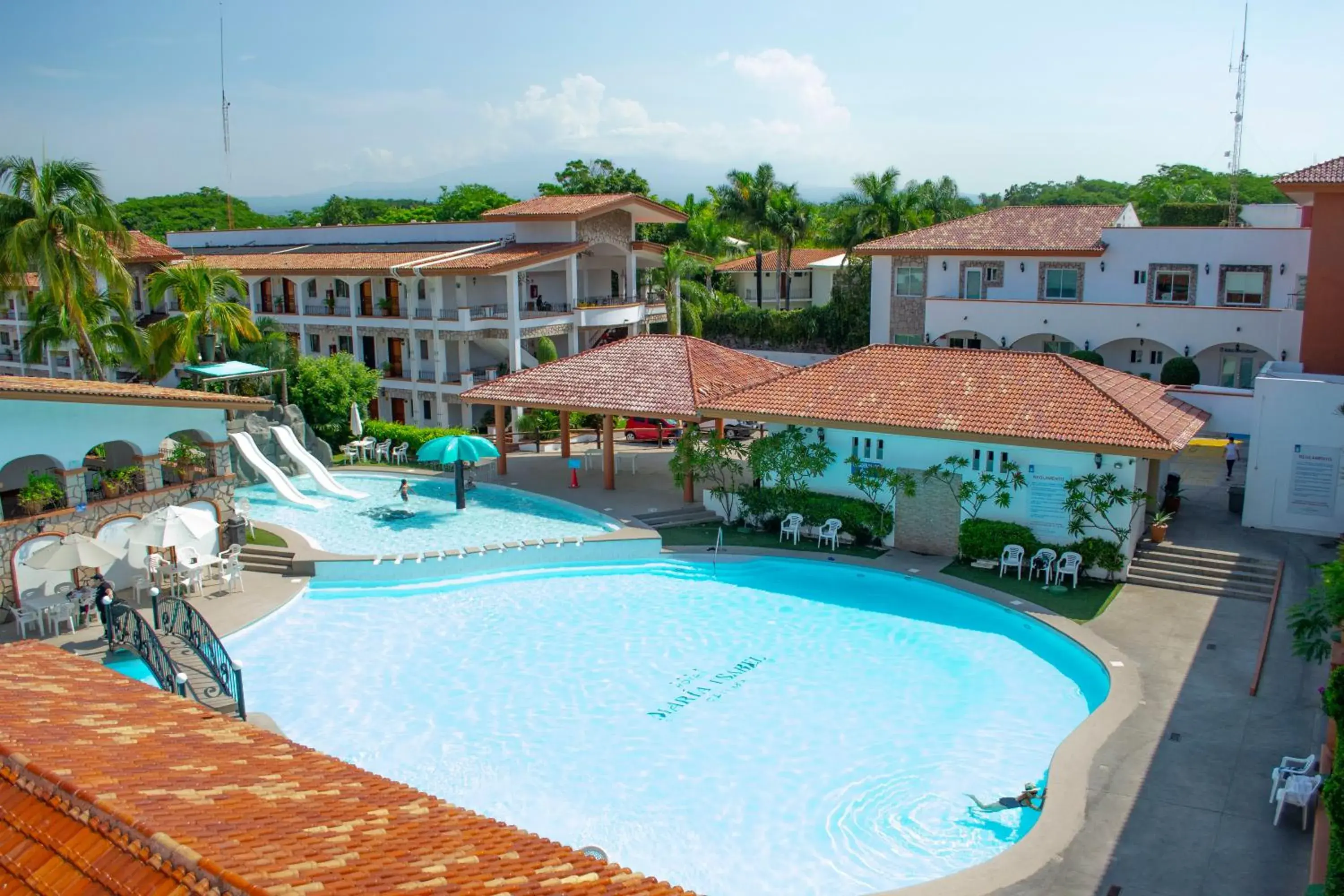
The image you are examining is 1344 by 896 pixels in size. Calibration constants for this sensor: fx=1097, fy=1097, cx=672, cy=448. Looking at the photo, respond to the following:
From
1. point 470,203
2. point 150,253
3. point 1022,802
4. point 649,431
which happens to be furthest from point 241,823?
point 470,203

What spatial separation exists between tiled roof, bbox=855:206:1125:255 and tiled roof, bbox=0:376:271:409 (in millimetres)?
27199

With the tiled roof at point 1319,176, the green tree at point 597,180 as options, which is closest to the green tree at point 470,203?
the green tree at point 597,180

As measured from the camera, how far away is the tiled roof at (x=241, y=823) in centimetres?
691

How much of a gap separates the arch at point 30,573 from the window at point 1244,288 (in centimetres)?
3690

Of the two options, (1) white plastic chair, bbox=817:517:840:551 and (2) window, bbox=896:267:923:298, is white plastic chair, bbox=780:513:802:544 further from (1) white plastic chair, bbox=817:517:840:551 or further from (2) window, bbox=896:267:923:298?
(2) window, bbox=896:267:923:298

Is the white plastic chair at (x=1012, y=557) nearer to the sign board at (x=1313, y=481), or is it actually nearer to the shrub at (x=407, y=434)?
the sign board at (x=1313, y=481)

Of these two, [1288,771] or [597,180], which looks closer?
[1288,771]

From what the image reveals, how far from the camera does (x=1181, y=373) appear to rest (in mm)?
37625

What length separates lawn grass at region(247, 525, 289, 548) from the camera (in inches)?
1093

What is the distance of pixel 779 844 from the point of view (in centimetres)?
1521

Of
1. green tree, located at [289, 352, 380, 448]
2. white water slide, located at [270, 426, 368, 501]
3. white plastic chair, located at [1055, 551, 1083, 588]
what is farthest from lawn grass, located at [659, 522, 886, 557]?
green tree, located at [289, 352, 380, 448]

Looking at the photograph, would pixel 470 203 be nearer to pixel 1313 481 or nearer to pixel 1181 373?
pixel 1181 373

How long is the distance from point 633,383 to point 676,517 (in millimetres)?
4474

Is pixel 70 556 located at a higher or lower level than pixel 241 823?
lower
